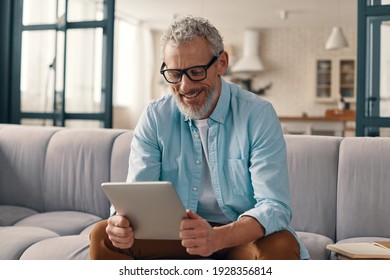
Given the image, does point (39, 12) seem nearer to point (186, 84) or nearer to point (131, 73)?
point (186, 84)

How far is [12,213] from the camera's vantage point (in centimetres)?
304

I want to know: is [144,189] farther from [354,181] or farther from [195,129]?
[354,181]

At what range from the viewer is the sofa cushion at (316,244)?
2.29m

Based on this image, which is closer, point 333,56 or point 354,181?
point 354,181

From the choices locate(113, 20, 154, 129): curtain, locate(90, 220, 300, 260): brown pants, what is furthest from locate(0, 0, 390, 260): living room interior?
locate(113, 20, 154, 129): curtain

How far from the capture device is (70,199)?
3.15 meters

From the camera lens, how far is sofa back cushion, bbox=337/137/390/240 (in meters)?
2.61

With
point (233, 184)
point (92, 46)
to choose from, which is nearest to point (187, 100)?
point (233, 184)

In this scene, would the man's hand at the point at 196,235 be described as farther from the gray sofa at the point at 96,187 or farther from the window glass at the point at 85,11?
the window glass at the point at 85,11

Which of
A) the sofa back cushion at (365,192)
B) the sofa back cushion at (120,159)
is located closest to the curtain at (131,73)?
the sofa back cushion at (120,159)

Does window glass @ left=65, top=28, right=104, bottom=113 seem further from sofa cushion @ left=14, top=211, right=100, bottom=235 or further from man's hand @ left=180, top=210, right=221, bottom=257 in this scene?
man's hand @ left=180, top=210, right=221, bottom=257

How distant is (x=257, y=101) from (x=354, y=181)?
0.87m

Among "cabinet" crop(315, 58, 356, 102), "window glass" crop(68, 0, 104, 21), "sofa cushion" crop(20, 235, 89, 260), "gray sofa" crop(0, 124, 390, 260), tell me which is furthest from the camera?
"cabinet" crop(315, 58, 356, 102)

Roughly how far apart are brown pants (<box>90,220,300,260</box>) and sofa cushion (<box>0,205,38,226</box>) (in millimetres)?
1200
